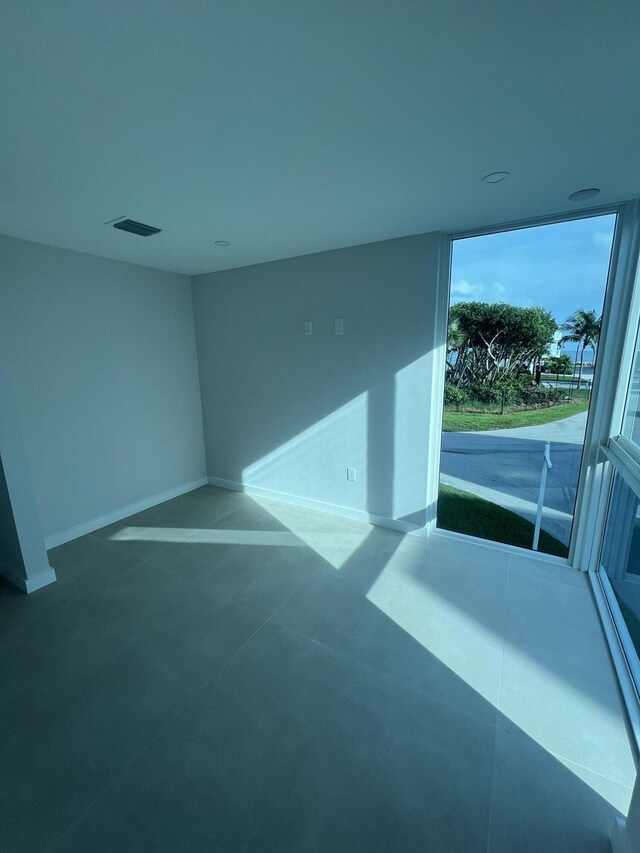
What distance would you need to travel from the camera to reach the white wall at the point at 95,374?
2.57 meters

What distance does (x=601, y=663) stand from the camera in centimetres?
174

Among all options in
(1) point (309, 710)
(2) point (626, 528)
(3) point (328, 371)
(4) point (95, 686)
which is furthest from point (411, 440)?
(4) point (95, 686)

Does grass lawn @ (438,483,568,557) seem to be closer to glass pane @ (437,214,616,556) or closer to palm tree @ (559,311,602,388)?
glass pane @ (437,214,616,556)

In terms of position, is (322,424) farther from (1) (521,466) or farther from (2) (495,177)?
(2) (495,177)

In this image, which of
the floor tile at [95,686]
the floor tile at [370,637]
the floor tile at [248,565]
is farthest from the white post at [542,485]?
the floor tile at [95,686]

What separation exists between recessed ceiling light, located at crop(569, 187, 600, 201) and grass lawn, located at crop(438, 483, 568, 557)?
2.03 meters

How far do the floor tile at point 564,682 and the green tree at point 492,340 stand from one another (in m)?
1.50

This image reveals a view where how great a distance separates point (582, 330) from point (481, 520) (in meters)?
1.56

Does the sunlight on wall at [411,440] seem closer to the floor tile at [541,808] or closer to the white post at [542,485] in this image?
the white post at [542,485]

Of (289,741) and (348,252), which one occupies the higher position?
(348,252)

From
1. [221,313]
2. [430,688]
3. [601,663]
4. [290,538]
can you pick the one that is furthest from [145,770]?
[221,313]

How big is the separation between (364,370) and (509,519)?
1.65m

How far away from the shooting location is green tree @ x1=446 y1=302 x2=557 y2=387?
241cm

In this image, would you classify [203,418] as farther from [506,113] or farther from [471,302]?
[506,113]
